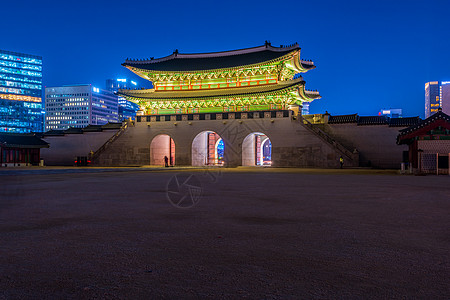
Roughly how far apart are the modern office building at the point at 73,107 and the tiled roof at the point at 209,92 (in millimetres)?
91501

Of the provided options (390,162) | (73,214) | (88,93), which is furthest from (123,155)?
(88,93)

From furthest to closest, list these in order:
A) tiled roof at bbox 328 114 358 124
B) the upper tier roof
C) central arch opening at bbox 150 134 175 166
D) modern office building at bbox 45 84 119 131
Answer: modern office building at bbox 45 84 119 131 → central arch opening at bbox 150 134 175 166 → the upper tier roof → tiled roof at bbox 328 114 358 124

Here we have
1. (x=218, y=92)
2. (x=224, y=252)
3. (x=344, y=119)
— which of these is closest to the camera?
(x=224, y=252)

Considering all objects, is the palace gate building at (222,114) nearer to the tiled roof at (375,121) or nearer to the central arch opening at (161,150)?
the central arch opening at (161,150)

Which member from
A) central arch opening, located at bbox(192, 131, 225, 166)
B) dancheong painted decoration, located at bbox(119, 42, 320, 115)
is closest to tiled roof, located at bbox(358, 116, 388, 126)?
dancheong painted decoration, located at bbox(119, 42, 320, 115)

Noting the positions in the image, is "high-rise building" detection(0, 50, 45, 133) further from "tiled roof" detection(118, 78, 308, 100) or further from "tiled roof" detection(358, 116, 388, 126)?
"tiled roof" detection(358, 116, 388, 126)

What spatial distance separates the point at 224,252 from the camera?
3.74 metres

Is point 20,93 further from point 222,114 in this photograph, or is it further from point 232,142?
point 232,142

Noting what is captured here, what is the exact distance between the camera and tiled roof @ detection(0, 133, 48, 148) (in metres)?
31.7

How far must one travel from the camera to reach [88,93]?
120 m

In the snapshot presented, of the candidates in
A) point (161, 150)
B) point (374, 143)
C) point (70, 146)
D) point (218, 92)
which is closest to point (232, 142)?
point (218, 92)

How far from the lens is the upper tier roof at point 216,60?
1334 inches

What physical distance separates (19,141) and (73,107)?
96.3 m

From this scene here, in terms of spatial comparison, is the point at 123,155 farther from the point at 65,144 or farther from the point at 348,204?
the point at 348,204
